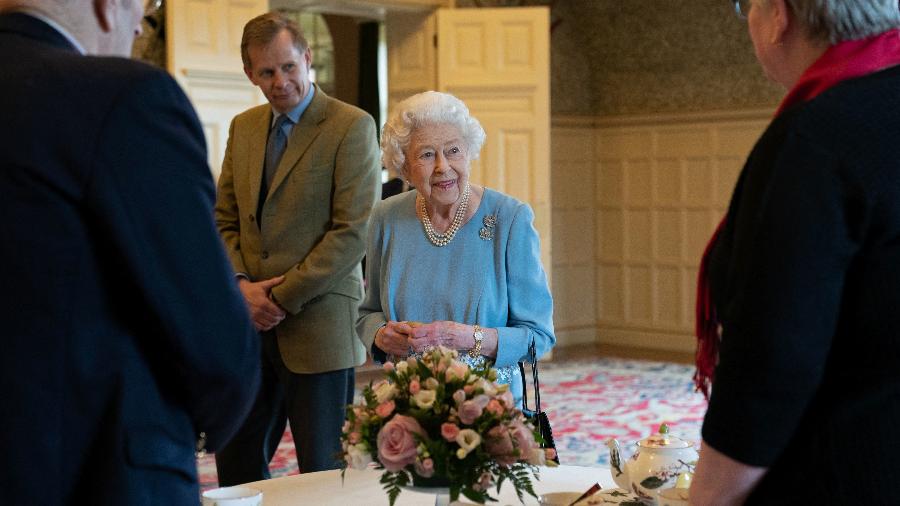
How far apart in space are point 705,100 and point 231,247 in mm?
7162

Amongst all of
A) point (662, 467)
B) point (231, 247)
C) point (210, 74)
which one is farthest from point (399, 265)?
point (210, 74)

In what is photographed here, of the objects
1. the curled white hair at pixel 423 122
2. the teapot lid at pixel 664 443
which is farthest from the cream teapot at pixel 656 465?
the curled white hair at pixel 423 122

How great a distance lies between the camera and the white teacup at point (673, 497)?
2119 millimetres

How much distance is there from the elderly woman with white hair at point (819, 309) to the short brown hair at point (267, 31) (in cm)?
246

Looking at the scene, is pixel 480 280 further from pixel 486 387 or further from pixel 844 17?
pixel 844 17

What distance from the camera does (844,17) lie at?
1.66m

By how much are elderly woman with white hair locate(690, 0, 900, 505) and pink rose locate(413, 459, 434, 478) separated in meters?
0.58

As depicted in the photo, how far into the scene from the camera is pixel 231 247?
12.9 feet

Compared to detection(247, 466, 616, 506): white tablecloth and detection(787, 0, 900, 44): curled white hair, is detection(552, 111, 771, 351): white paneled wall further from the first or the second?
detection(787, 0, 900, 44): curled white hair

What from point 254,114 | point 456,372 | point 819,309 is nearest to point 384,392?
point 456,372

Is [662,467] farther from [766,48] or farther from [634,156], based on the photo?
[634,156]

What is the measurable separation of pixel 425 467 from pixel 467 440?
9 centimetres

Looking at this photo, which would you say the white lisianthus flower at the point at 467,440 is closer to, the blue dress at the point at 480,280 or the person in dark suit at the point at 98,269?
the person in dark suit at the point at 98,269

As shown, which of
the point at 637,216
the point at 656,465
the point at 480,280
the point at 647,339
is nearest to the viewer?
the point at 656,465
